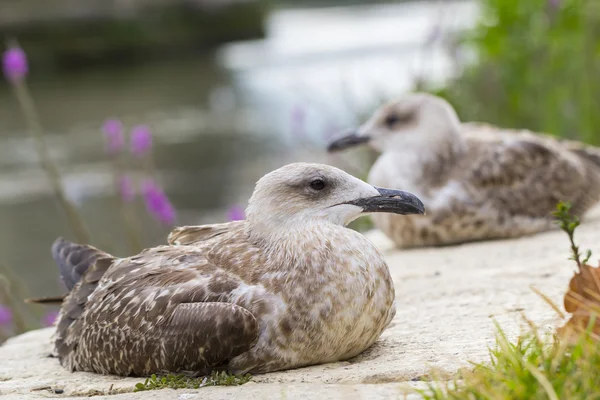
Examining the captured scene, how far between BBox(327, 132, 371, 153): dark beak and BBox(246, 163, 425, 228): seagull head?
276 cm

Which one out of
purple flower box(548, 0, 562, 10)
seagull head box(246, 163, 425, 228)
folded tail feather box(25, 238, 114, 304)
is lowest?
folded tail feather box(25, 238, 114, 304)

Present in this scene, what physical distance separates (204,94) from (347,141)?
12.6m

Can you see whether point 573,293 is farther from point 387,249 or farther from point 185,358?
point 387,249

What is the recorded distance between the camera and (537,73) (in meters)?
9.30

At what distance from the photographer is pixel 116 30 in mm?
24516

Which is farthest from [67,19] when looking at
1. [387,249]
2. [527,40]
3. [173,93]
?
[387,249]

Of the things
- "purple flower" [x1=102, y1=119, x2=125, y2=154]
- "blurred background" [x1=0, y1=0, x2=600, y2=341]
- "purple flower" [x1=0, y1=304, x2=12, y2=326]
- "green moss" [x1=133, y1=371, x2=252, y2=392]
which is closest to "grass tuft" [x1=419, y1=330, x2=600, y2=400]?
"green moss" [x1=133, y1=371, x2=252, y2=392]

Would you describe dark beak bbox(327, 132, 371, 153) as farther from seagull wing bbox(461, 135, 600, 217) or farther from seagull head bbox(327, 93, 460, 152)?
seagull wing bbox(461, 135, 600, 217)

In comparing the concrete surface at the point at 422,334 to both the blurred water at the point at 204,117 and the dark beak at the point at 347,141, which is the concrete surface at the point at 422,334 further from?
the blurred water at the point at 204,117

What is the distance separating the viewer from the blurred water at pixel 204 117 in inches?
417

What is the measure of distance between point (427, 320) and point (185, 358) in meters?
1.21

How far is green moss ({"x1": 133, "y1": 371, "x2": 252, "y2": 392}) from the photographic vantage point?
356 centimetres

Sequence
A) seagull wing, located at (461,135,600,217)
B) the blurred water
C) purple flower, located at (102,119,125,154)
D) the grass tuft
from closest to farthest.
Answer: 1. the grass tuft
2. seagull wing, located at (461,135,600,217)
3. purple flower, located at (102,119,125,154)
4. the blurred water

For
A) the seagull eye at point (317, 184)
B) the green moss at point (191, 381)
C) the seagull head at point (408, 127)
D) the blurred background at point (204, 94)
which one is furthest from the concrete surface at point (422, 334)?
the blurred background at point (204, 94)
